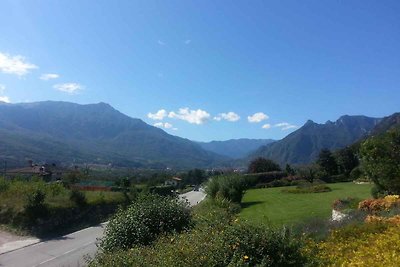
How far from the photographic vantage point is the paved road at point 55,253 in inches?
726

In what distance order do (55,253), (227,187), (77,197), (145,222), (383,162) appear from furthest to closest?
(227,187), (77,197), (383,162), (55,253), (145,222)

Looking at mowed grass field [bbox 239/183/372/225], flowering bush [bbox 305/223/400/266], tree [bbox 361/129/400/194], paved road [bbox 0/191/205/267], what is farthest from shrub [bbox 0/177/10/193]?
flowering bush [bbox 305/223/400/266]

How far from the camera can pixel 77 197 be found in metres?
33.6

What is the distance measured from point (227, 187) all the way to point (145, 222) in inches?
990

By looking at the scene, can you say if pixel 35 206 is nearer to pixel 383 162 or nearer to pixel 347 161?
pixel 383 162

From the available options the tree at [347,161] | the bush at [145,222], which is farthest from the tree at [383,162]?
the tree at [347,161]

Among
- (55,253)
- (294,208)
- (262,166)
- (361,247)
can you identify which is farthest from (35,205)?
(262,166)

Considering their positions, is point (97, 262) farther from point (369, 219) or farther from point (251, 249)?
point (369, 219)

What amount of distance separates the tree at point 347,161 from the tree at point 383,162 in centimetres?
4264

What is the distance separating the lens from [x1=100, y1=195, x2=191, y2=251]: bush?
10.4 m

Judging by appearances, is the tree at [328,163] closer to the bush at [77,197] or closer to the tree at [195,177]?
the tree at [195,177]

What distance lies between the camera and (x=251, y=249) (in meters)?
7.02

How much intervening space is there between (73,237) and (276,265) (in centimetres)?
2172

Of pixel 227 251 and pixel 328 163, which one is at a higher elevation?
pixel 328 163
